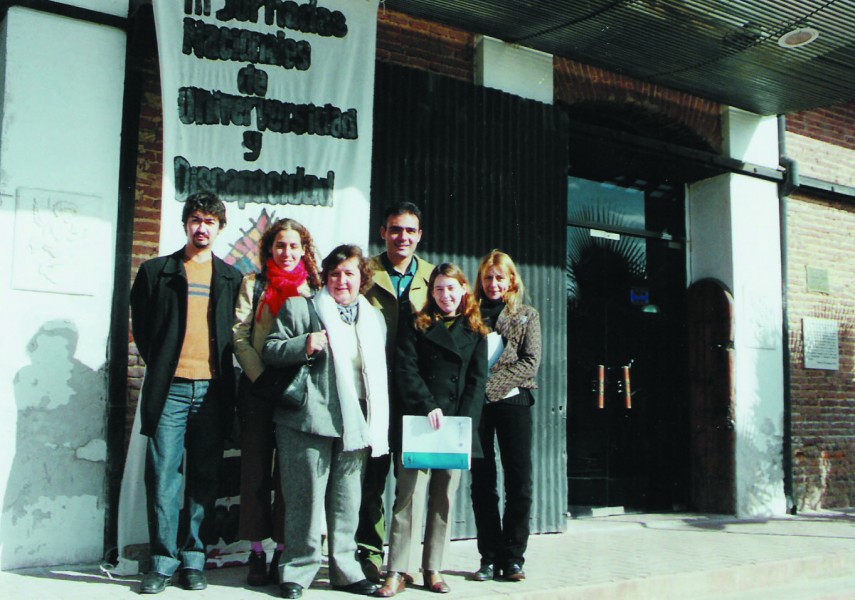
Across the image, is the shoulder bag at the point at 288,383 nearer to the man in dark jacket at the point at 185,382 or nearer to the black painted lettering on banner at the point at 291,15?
the man in dark jacket at the point at 185,382

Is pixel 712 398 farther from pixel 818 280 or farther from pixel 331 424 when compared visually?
pixel 331 424

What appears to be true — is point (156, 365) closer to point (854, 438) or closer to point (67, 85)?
point (67, 85)

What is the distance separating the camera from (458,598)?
15.7ft

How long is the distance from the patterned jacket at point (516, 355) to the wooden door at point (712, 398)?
4.01m

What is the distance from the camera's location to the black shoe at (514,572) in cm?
532

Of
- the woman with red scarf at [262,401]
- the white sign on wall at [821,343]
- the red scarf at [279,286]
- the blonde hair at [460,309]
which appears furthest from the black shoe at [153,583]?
the white sign on wall at [821,343]

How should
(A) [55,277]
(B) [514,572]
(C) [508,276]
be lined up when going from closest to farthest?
(B) [514,572], (C) [508,276], (A) [55,277]

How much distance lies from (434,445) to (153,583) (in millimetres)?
1631

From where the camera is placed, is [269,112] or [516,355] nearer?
[516,355]

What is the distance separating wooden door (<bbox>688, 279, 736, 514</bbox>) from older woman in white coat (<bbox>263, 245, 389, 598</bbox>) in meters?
4.98

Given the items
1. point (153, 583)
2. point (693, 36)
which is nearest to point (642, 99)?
point (693, 36)

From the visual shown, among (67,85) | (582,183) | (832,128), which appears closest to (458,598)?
(67,85)

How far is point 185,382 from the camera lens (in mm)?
4934

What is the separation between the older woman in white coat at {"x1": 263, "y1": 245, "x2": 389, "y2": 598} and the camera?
474cm
